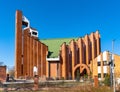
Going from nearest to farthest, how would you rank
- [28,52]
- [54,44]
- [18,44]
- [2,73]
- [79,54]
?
[2,73]
[18,44]
[28,52]
[79,54]
[54,44]

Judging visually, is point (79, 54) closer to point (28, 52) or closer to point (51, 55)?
point (51, 55)

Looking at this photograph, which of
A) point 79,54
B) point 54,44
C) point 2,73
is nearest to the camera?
point 2,73

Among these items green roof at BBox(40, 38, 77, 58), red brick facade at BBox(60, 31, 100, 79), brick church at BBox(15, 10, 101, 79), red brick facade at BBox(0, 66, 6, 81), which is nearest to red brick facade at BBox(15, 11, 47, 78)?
brick church at BBox(15, 10, 101, 79)

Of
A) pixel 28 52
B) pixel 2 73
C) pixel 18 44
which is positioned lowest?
pixel 2 73

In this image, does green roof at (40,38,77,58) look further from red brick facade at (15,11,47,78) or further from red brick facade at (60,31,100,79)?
red brick facade at (60,31,100,79)

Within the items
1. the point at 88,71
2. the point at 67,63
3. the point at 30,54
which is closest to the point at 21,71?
the point at 30,54

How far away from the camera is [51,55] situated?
287ft

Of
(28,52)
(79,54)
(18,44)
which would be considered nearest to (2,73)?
(18,44)

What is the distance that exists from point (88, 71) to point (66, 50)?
8.33 meters

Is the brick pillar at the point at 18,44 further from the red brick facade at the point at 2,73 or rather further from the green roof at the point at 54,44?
the red brick facade at the point at 2,73

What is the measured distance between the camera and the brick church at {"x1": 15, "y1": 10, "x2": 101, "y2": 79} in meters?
85.2

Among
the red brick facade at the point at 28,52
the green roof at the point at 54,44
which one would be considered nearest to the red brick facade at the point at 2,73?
the red brick facade at the point at 28,52

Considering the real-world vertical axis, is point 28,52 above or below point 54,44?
below

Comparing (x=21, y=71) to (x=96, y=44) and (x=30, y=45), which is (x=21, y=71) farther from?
(x=96, y=44)
